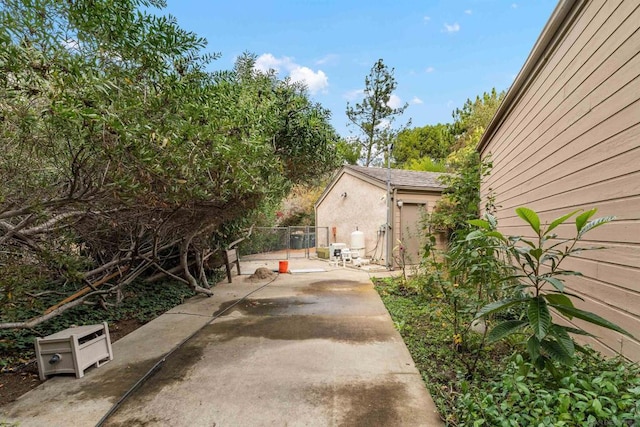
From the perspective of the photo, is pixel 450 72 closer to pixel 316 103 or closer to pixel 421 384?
pixel 316 103

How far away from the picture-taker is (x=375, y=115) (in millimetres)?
23031

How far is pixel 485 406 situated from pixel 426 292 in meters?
3.03

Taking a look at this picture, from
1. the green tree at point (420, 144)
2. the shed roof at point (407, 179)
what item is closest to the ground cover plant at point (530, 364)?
the shed roof at point (407, 179)

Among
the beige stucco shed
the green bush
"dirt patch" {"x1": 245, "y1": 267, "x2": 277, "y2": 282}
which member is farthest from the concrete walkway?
the beige stucco shed

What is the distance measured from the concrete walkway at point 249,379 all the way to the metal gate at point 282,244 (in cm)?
807

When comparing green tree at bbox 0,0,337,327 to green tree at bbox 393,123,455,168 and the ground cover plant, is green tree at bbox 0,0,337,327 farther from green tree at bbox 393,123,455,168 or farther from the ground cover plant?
green tree at bbox 393,123,455,168

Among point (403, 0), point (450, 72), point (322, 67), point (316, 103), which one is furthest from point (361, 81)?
point (316, 103)

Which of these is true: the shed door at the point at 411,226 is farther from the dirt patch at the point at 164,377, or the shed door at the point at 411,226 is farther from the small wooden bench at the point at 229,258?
the dirt patch at the point at 164,377

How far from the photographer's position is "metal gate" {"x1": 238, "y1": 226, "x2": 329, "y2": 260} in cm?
1284

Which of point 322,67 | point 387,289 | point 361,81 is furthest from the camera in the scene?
point 361,81

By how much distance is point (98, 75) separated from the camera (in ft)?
6.20

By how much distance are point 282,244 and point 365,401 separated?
13021 millimetres

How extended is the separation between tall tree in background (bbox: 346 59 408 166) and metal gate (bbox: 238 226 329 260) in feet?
34.0

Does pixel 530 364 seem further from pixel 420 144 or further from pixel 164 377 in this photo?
pixel 420 144
